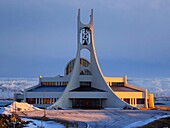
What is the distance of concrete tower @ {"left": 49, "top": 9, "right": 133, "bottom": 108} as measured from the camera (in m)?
69.4

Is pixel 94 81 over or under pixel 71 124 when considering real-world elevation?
over

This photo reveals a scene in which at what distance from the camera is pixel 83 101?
232ft

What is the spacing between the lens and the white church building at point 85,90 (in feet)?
229

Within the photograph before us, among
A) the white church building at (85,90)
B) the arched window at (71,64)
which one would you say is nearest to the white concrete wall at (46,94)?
the white church building at (85,90)

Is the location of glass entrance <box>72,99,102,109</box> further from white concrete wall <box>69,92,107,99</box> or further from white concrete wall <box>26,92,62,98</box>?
white concrete wall <box>26,92,62,98</box>

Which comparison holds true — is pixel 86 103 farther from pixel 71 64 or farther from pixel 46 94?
pixel 71 64

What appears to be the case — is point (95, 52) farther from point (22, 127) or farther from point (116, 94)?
point (22, 127)

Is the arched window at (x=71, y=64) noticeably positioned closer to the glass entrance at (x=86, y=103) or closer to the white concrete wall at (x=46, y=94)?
the glass entrance at (x=86, y=103)

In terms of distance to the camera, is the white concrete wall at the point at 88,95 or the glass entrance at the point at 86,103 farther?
the glass entrance at the point at 86,103

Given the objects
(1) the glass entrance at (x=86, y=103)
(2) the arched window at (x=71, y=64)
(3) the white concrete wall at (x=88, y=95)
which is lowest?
(1) the glass entrance at (x=86, y=103)

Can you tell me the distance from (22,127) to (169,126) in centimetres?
1181

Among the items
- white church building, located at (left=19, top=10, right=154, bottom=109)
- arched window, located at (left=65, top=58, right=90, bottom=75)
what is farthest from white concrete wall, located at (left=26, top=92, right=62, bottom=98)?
arched window, located at (left=65, top=58, right=90, bottom=75)

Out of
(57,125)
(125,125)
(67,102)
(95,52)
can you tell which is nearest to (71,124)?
(57,125)

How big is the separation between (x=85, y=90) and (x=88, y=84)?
466 cm
